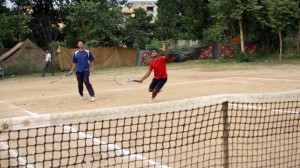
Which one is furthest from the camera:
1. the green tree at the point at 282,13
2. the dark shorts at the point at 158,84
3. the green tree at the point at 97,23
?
the green tree at the point at 97,23

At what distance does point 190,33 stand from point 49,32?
607 inches

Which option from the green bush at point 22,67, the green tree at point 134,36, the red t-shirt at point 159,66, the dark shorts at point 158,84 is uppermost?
the green tree at point 134,36

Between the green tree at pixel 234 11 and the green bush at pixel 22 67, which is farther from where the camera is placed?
the green tree at pixel 234 11

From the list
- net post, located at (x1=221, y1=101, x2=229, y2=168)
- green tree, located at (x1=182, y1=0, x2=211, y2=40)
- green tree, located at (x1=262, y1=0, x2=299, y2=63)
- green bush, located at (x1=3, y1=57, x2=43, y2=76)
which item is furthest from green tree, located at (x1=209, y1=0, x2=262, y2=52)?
net post, located at (x1=221, y1=101, x2=229, y2=168)

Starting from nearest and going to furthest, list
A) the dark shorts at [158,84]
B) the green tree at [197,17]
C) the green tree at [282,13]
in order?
the dark shorts at [158,84] < the green tree at [282,13] < the green tree at [197,17]

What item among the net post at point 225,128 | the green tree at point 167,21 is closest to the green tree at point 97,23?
the green tree at point 167,21

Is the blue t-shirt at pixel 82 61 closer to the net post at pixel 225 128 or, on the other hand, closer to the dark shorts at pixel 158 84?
the dark shorts at pixel 158 84

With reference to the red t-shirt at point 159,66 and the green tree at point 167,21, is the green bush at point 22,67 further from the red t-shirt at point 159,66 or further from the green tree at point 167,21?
the green tree at point 167,21

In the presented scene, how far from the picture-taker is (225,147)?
4449mm

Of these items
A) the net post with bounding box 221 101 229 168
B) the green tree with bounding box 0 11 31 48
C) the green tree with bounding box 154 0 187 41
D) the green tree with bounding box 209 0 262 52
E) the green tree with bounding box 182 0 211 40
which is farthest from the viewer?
the green tree with bounding box 154 0 187 41

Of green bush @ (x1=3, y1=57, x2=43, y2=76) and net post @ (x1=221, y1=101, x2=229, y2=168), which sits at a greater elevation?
net post @ (x1=221, y1=101, x2=229, y2=168)

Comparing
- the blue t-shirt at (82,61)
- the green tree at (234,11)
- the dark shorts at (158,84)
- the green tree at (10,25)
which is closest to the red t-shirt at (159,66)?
the dark shorts at (158,84)

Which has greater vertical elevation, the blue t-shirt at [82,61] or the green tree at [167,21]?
the green tree at [167,21]

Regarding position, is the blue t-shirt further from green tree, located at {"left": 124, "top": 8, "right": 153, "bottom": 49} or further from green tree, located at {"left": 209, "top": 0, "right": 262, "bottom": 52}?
green tree, located at {"left": 124, "top": 8, "right": 153, "bottom": 49}
